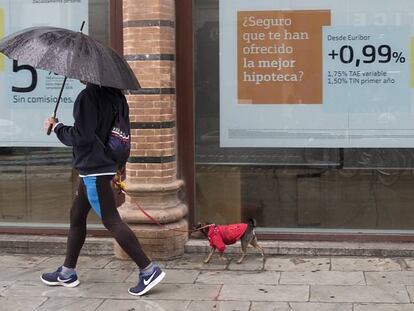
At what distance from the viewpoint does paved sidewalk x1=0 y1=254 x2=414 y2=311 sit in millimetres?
5164

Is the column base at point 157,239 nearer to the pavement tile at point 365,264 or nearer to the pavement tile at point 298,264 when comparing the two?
the pavement tile at point 298,264

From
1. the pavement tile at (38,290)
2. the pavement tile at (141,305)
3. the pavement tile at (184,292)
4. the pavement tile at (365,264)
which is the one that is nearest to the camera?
the pavement tile at (141,305)

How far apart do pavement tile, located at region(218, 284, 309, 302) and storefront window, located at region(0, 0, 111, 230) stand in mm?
2213

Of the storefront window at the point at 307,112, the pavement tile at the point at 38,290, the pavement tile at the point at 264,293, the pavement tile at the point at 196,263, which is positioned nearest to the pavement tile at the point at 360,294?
the pavement tile at the point at 264,293

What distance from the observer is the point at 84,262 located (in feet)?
21.4

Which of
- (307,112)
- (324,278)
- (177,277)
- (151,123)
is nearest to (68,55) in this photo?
(151,123)

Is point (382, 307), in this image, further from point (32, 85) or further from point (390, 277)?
point (32, 85)

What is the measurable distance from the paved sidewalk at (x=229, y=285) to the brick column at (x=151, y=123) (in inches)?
15.0

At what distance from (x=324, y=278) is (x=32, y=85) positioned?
3784 millimetres

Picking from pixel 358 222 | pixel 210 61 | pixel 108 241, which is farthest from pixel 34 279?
pixel 358 222

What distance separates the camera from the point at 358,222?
684 cm

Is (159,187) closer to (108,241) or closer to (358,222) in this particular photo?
(108,241)

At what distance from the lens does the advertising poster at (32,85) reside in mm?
7086

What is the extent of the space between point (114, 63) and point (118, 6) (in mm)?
1992
